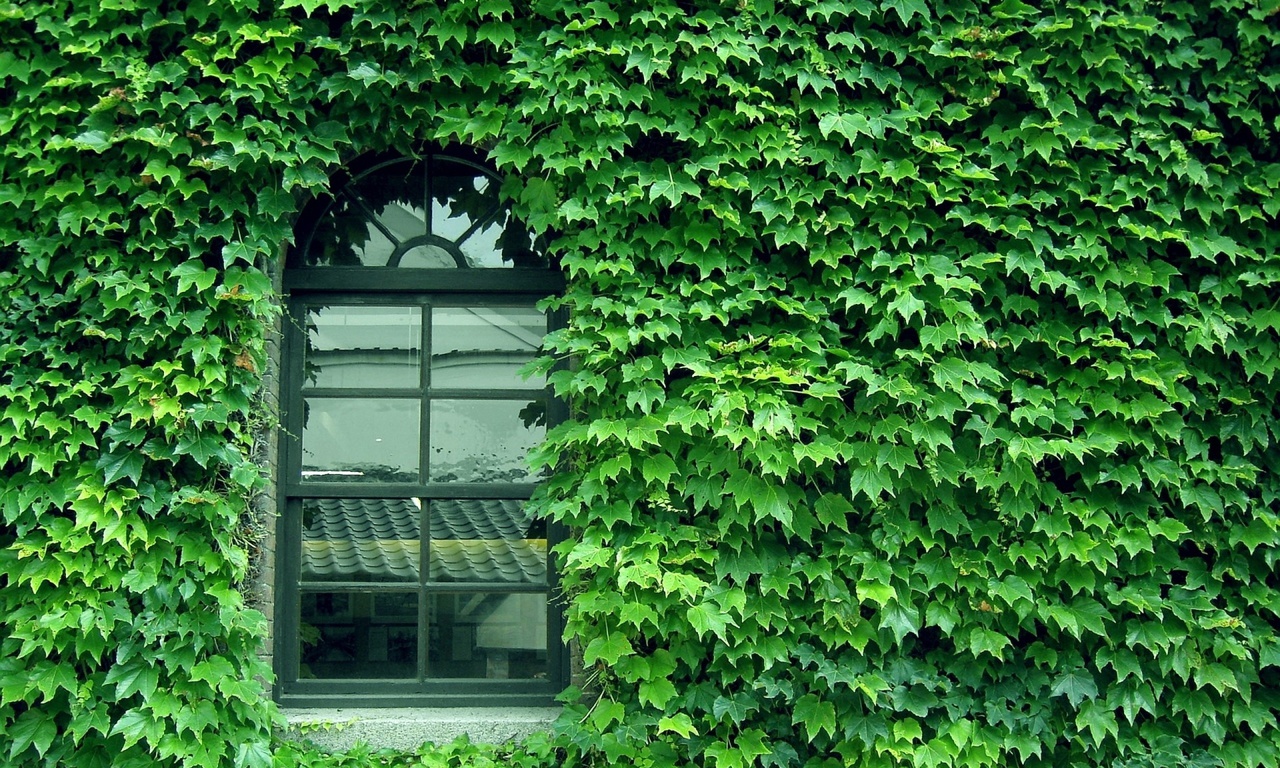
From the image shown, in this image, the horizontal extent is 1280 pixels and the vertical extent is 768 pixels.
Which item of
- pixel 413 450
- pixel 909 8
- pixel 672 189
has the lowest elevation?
pixel 413 450

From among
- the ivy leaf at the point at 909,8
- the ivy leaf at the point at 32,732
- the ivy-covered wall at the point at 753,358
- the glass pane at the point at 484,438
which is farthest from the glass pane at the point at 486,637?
the ivy leaf at the point at 909,8

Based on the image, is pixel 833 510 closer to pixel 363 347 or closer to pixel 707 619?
pixel 707 619

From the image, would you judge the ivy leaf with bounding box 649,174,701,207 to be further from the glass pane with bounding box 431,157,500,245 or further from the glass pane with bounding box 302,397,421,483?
the glass pane with bounding box 302,397,421,483

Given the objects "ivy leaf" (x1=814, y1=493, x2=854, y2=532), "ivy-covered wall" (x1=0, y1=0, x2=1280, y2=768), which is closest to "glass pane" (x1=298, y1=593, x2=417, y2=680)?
"ivy-covered wall" (x1=0, y1=0, x2=1280, y2=768)

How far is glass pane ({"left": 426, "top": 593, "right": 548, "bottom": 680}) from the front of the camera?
459 cm

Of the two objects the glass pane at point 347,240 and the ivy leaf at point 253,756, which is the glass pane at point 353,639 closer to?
the ivy leaf at point 253,756

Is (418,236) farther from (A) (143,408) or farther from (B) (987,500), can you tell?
(B) (987,500)

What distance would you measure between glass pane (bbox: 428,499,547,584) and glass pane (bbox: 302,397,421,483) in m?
0.25

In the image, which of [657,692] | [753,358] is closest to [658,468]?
[753,358]

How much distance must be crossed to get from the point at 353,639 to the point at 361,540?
1.42 ft

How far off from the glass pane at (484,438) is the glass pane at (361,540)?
0.24 metres

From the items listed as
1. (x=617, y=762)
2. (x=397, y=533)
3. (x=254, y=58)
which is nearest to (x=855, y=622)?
(x=617, y=762)

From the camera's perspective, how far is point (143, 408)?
4.16 meters

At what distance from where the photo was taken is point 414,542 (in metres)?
4.65
